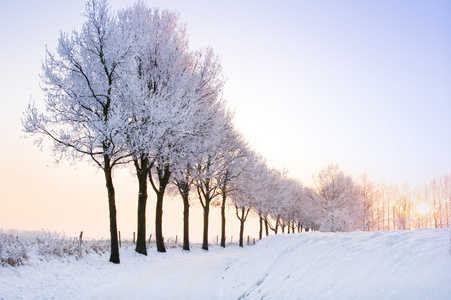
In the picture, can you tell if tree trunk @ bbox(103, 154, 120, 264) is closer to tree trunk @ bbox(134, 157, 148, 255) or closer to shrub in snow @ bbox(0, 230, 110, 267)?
shrub in snow @ bbox(0, 230, 110, 267)

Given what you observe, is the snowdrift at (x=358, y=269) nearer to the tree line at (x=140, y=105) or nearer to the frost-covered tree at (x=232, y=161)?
the tree line at (x=140, y=105)

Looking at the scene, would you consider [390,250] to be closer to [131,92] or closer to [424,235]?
[424,235]

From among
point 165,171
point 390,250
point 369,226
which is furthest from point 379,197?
point 390,250

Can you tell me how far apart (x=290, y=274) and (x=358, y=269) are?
2.04 metres

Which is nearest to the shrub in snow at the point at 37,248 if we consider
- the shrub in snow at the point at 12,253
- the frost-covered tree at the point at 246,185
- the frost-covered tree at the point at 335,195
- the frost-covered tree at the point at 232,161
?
the shrub in snow at the point at 12,253

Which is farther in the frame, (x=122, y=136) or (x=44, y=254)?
(x=122, y=136)

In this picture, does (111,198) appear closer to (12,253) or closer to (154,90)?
(12,253)

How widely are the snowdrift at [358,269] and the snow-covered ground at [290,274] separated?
1 centimetres

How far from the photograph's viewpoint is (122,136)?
16.0m

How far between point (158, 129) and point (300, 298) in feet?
39.1

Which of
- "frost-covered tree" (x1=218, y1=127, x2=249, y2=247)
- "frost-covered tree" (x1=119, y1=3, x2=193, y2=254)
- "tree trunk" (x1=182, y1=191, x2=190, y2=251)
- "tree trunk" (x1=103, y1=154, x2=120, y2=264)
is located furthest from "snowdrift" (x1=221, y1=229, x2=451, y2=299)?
"frost-covered tree" (x1=218, y1=127, x2=249, y2=247)

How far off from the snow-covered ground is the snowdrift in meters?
0.01

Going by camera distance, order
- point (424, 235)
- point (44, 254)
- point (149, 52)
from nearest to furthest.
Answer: point (424, 235)
point (44, 254)
point (149, 52)

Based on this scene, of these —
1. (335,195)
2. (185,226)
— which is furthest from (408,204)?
(185,226)
